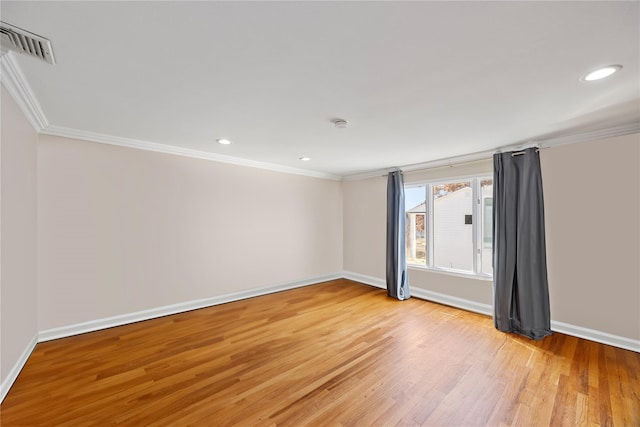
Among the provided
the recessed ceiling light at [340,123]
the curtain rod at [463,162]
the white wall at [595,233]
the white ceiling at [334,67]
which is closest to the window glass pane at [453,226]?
the curtain rod at [463,162]

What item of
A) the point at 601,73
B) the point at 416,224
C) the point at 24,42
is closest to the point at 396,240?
the point at 416,224

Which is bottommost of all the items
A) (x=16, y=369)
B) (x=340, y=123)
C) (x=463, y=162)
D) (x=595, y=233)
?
(x=16, y=369)

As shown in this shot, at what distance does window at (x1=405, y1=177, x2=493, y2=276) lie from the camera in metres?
3.71

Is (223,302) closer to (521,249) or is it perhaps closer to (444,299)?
(444,299)

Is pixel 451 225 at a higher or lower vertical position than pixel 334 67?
lower

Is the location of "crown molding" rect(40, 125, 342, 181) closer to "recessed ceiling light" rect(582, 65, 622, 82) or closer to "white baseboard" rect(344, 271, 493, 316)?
"white baseboard" rect(344, 271, 493, 316)

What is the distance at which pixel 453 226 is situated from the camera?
159 inches

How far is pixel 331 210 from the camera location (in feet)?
18.2

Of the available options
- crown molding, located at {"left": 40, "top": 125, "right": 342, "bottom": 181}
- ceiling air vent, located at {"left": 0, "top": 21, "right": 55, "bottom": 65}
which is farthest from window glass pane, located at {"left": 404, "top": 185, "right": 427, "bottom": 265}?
ceiling air vent, located at {"left": 0, "top": 21, "right": 55, "bottom": 65}

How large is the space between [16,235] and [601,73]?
14.6ft

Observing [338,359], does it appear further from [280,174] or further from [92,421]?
[280,174]

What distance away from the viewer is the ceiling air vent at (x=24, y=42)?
1.28 meters

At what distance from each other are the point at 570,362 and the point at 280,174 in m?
4.43

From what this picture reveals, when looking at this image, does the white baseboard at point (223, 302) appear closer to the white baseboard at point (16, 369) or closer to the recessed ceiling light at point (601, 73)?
the white baseboard at point (16, 369)
